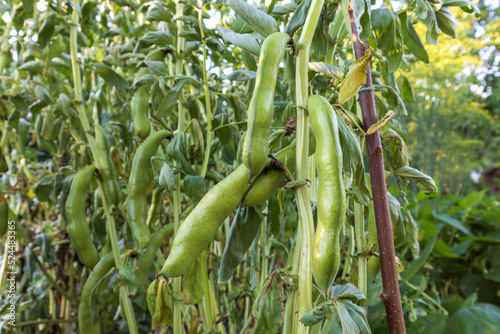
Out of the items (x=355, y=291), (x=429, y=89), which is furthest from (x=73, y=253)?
(x=429, y=89)

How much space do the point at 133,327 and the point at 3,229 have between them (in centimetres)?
48

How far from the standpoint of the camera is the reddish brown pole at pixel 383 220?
49 centimetres

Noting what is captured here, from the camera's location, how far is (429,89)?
4.27 m

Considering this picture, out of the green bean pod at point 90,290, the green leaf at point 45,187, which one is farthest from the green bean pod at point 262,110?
the green leaf at point 45,187

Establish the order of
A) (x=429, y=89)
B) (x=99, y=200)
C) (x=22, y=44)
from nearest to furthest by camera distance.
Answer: (x=99, y=200) < (x=22, y=44) < (x=429, y=89)

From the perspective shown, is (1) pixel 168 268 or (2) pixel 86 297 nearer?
(1) pixel 168 268

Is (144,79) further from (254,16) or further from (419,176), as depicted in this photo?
(419,176)

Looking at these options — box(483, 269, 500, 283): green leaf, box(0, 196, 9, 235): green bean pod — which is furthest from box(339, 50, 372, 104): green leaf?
box(483, 269, 500, 283): green leaf

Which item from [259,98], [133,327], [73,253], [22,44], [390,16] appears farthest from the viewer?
[73,253]

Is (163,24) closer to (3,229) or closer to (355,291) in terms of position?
(3,229)

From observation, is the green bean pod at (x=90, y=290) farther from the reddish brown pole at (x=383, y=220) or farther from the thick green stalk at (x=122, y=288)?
the reddish brown pole at (x=383, y=220)

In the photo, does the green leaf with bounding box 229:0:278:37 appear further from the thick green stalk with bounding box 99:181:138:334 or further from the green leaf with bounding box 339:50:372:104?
the thick green stalk with bounding box 99:181:138:334

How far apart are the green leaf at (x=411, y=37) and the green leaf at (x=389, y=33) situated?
5cm

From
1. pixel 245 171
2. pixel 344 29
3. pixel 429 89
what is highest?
pixel 344 29
